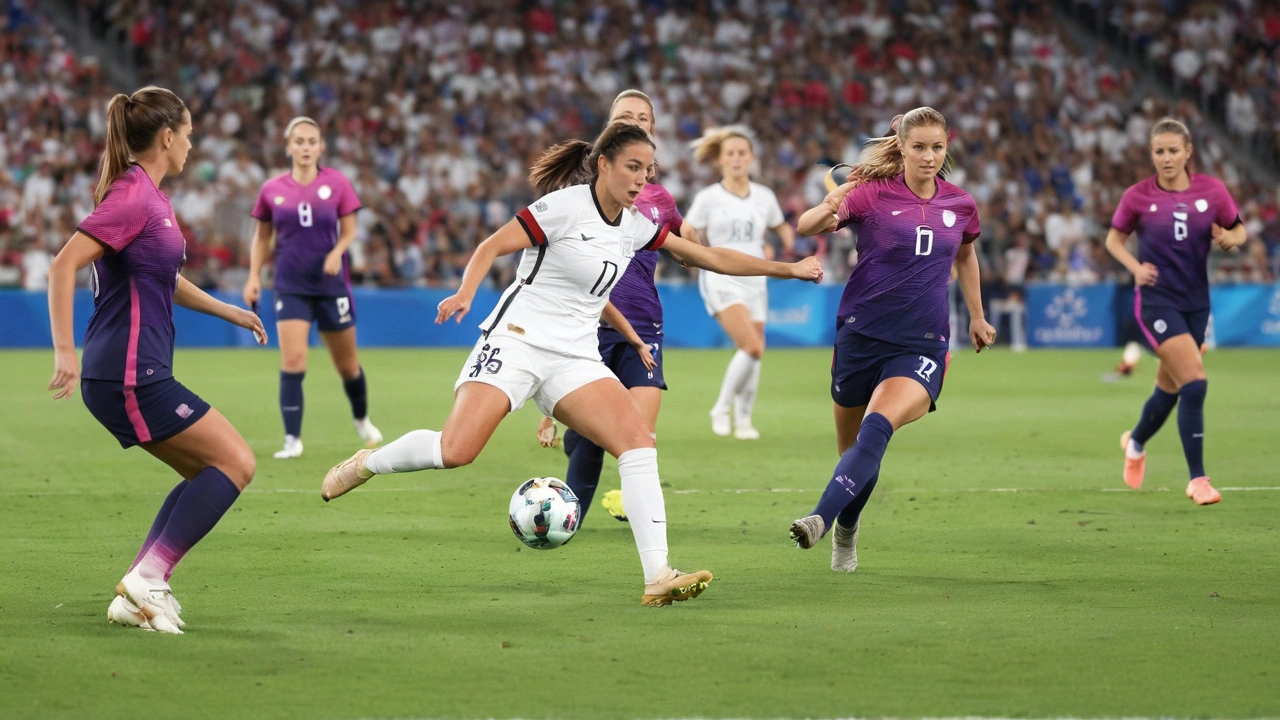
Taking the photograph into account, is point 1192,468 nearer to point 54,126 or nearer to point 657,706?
point 657,706

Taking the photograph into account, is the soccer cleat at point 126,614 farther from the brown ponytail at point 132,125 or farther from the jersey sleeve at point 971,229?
the jersey sleeve at point 971,229

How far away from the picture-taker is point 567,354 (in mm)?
6703

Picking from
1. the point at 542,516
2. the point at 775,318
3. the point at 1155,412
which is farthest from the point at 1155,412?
the point at 775,318

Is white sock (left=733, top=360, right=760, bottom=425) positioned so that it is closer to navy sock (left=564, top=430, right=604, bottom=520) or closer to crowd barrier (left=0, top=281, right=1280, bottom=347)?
navy sock (left=564, top=430, right=604, bottom=520)

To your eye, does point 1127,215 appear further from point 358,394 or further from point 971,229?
point 358,394

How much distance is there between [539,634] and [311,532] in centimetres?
300

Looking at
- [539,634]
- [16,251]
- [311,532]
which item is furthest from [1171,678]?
[16,251]

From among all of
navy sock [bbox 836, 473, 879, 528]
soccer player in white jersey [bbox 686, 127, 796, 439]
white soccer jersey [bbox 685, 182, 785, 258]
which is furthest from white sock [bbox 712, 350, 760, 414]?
navy sock [bbox 836, 473, 879, 528]

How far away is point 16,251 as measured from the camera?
82.7ft

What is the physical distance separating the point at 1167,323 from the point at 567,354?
5.25 meters

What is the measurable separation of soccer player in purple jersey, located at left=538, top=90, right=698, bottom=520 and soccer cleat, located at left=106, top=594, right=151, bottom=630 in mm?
2489

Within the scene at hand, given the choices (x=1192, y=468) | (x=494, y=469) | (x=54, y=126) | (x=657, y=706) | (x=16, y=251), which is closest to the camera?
(x=657, y=706)

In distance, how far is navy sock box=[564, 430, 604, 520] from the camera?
8.27 meters

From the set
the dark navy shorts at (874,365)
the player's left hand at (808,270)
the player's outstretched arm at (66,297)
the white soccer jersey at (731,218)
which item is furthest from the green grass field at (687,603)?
the white soccer jersey at (731,218)
